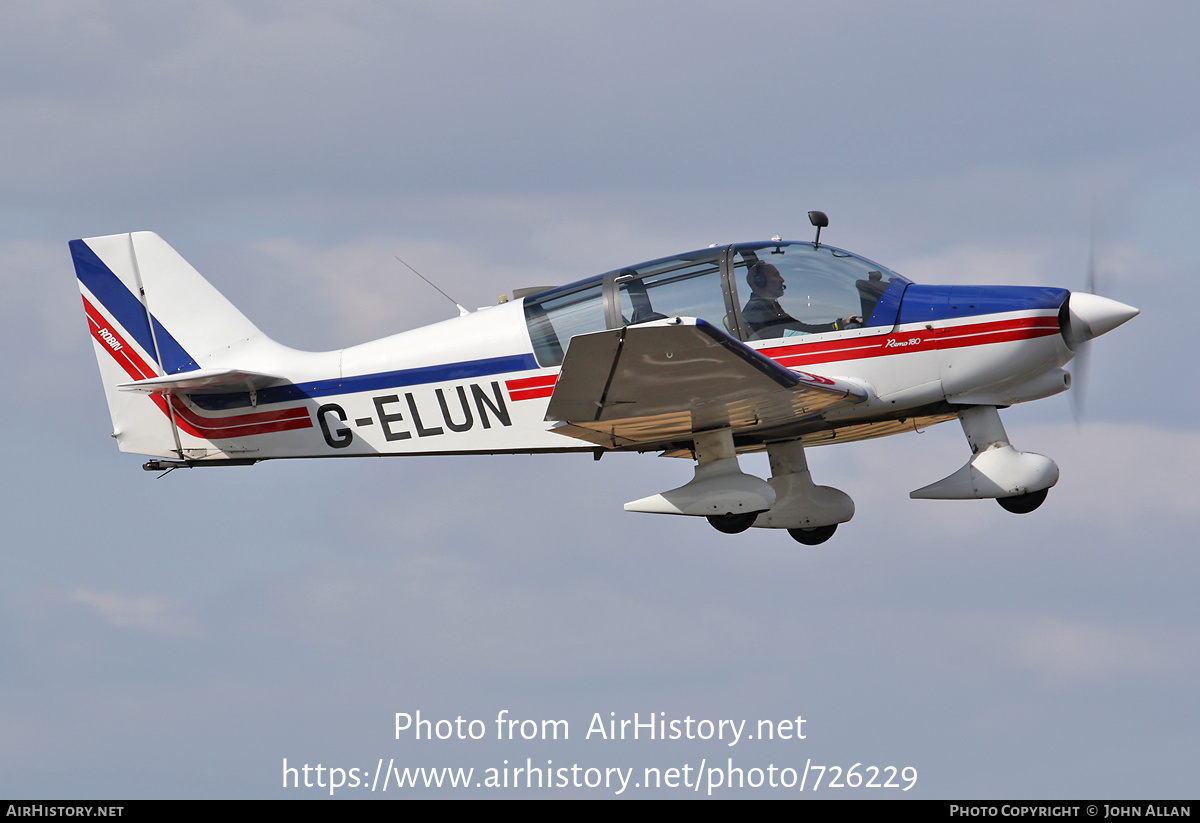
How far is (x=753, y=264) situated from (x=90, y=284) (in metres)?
6.62

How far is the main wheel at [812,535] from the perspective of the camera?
42.0 ft

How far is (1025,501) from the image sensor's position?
37.7 ft

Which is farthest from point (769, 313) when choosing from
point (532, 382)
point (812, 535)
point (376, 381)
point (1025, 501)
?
point (376, 381)

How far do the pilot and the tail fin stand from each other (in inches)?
192

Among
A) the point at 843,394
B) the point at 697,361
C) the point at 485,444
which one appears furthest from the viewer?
the point at 485,444

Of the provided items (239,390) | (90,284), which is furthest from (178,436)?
(90,284)

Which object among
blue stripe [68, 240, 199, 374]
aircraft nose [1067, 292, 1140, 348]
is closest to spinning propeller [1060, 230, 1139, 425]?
aircraft nose [1067, 292, 1140, 348]

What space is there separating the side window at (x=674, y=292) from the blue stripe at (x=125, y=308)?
15.0ft

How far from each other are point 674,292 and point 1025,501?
350 centimetres

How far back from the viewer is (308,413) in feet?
40.9

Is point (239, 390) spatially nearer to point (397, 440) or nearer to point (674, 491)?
point (397, 440)

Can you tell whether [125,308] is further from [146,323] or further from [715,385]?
[715,385]

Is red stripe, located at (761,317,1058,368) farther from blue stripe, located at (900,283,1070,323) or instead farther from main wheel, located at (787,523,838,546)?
main wheel, located at (787,523,838,546)

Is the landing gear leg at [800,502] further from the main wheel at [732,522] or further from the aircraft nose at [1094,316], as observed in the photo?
the aircraft nose at [1094,316]
